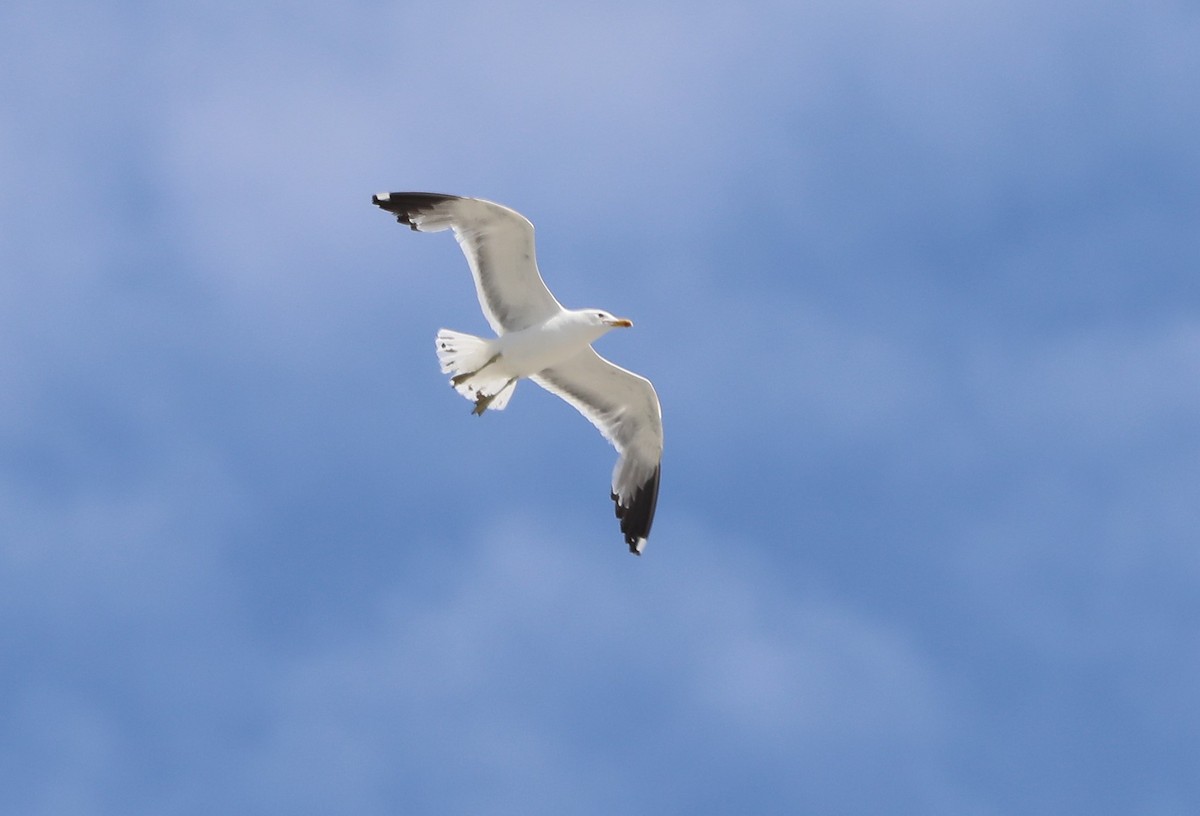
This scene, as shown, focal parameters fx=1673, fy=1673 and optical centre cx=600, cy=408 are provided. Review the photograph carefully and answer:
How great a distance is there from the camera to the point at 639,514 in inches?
677

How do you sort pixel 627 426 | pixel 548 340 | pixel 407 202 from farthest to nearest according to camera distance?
pixel 627 426, pixel 548 340, pixel 407 202

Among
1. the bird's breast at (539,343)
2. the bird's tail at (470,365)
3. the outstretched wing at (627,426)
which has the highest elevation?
the outstretched wing at (627,426)

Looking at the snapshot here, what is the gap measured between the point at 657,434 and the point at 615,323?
1.58 m

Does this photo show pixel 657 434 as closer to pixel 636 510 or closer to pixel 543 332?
pixel 636 510

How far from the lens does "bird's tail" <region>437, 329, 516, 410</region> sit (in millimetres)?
15945

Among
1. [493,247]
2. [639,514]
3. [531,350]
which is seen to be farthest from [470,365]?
[639,514]

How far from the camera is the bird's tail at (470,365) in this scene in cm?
1595

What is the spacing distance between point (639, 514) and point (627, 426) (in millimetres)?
919

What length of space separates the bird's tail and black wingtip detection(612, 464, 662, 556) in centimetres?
188

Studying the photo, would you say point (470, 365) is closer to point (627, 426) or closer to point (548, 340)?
point (548, 340)

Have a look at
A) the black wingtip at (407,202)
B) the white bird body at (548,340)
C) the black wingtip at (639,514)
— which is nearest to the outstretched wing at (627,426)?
the black wingtip at (639,514)

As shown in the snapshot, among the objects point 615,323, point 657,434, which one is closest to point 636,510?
point 657,434

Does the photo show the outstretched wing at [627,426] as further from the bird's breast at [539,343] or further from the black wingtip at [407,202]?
the black wingtip at [407,202]

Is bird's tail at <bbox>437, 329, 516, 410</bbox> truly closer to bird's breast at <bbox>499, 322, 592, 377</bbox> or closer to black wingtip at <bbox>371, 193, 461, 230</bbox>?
bird's breast at <bbox>499, 322, 592, 377</bbox>
